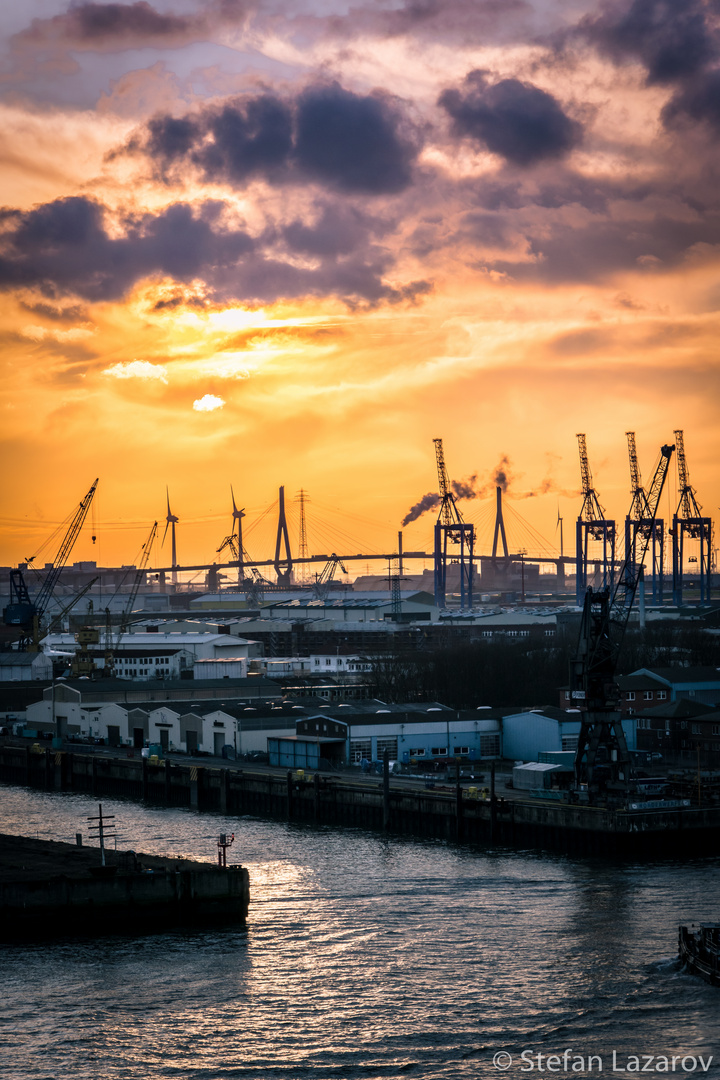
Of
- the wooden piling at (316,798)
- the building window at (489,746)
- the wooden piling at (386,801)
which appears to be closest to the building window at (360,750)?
the building window at (489,746)

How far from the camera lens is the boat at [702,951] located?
15.1 m

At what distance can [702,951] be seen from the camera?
15453 millimetres

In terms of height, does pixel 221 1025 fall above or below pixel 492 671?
below

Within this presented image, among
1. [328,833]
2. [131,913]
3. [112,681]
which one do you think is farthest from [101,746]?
[131,913]

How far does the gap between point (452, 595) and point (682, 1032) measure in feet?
423

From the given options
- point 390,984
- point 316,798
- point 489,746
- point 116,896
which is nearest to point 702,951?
point 390,984

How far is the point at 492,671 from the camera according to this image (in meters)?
43.9

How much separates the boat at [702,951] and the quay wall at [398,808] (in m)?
6.75

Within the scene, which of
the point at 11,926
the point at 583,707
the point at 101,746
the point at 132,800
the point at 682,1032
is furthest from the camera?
the point at 101,746

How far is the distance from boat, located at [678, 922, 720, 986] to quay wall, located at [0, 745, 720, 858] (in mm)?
6752

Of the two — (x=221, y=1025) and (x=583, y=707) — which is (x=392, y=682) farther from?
(x=221, y=1025)

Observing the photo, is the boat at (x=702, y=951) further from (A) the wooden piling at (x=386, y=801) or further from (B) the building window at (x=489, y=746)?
(B) the building window at (x=489, y=746)

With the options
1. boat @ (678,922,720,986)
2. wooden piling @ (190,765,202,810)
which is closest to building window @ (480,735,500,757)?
wooden piling @ (190,765,202,810)

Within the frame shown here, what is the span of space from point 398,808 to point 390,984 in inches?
403
